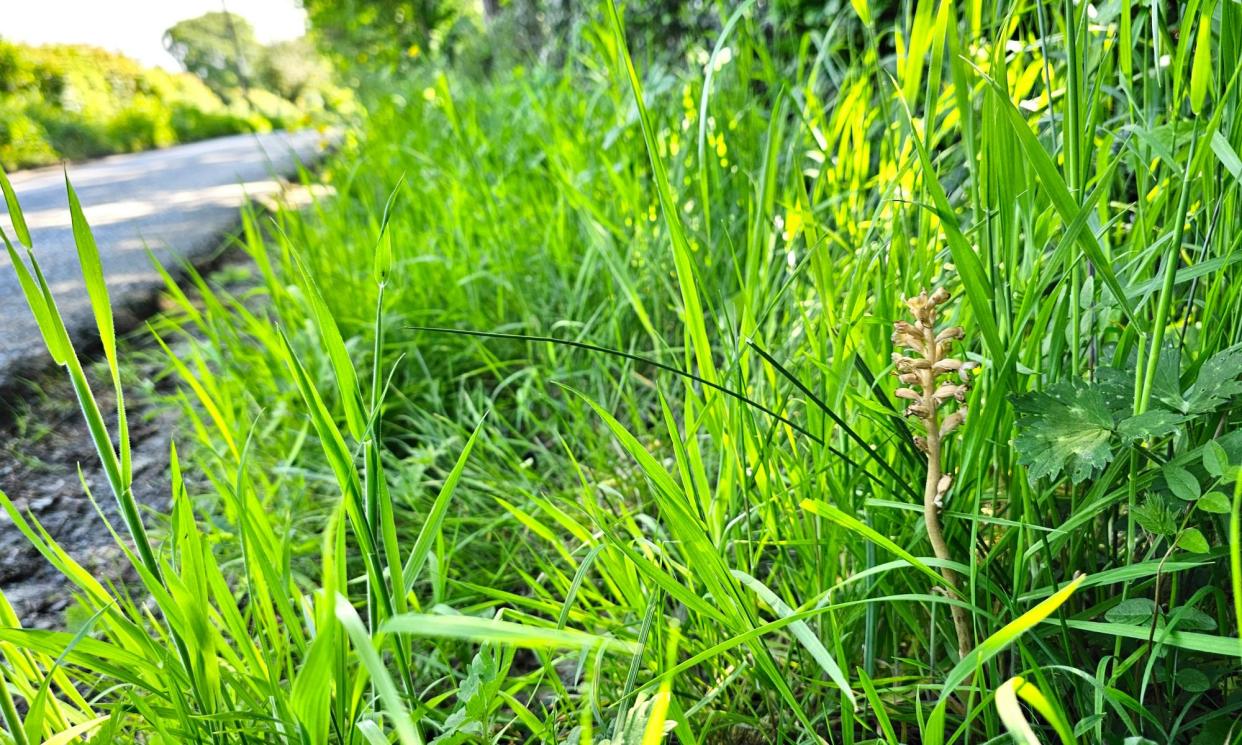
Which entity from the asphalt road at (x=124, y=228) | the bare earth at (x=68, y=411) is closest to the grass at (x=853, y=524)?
the bare earth at (x=68, y=411)

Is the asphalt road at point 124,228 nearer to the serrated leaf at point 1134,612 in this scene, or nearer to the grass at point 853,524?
the grass at point 853,524

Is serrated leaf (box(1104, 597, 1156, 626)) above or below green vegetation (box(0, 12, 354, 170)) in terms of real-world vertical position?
below

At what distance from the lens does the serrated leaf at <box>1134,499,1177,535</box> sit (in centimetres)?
51

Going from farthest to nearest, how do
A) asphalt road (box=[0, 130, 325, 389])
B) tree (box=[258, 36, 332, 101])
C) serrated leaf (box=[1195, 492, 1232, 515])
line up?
tree (box=[258, 36, 332, 101]) < asphalt road (box=[0, 130, 325, 389]) < serrated leaf (box=[1195, 492, 1232, 515])

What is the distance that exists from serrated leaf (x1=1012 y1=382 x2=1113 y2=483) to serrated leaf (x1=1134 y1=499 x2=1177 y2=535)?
0.04 metres

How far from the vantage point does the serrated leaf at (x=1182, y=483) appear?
0.50m

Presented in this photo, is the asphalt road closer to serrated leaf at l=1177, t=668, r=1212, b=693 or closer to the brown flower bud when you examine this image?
the brown flower bud

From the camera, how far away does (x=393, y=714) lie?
1.04 feet

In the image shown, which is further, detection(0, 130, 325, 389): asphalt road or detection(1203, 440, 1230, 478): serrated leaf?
detection(0, 130, 325, 389): asphalt road

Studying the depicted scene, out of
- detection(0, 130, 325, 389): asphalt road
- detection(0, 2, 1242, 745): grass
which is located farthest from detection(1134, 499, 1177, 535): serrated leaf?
detection(0, 130, 325, 389): asphalt road

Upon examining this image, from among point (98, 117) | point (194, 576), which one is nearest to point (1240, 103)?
point (194, 576)

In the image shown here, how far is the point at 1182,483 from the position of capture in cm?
51

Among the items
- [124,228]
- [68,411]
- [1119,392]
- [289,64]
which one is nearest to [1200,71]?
[1119,392]

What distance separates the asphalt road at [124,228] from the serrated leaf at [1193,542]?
111cm
